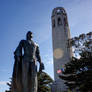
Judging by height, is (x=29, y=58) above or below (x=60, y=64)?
below

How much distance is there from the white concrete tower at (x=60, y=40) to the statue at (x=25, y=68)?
33.2 m

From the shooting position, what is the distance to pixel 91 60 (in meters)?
18.9

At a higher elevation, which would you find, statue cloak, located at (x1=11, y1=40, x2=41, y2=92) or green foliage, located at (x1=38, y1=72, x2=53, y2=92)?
green foliage, located at (x1=38, y1=72, x2=53, y2=92)

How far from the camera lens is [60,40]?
42750mm

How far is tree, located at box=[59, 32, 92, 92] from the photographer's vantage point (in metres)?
17.4

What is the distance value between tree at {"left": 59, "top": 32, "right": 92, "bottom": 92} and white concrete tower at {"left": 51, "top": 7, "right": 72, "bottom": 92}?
16.0 metres

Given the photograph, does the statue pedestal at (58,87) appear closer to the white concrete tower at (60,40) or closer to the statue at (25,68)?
the white concrete tower at (60,40)

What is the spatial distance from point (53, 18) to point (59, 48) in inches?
418

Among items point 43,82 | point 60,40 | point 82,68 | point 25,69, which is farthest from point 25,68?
point 60,40

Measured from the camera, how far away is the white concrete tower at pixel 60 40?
132ft

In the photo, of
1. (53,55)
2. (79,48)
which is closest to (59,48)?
(53,55)

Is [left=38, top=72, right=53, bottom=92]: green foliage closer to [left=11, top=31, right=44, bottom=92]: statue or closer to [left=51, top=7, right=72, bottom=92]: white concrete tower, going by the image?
[left=51, top=7, right=72, bottom=92]: white concrete tower

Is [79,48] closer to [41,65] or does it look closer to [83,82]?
[83,82]

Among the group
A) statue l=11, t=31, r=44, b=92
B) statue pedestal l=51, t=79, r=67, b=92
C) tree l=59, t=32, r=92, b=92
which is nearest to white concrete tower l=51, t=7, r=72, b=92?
statue pedestal l=51, t=79, r=67, b=92
